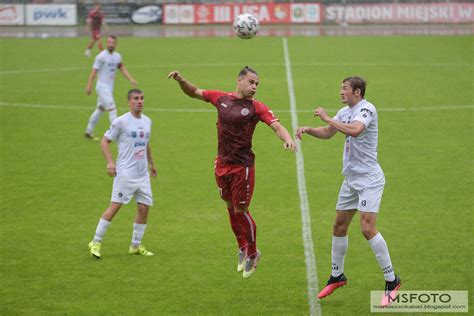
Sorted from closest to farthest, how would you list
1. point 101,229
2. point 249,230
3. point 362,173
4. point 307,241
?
point 362,173 < point 249,230 < point 101,229 < point 307,241

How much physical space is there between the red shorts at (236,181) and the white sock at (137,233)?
3.12m

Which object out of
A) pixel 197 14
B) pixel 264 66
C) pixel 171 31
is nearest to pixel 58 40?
pixel 171 31

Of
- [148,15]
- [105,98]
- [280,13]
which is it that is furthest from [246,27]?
[148,15]

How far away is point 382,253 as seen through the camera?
13.4 m

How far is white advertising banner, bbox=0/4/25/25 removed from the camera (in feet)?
203

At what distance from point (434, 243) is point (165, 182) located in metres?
7.54

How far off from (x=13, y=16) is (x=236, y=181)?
51706mm

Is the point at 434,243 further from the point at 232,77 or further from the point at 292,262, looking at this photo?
→ the point at 232,77

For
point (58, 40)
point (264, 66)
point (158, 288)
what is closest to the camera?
→ point (158, 288)

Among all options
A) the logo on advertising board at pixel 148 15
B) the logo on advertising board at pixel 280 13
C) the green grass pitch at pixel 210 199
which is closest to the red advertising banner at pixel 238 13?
the logo on advertising board at pixel 280 13

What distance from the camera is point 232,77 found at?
37719mm

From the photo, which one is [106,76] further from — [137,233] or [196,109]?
[137,233]

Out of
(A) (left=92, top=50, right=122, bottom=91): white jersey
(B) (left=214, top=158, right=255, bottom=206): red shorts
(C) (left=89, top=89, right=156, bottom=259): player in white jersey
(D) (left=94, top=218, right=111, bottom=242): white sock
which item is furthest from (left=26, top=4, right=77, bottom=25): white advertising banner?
(B) (left=214, top=158, right=255, bottom=206): red shorts

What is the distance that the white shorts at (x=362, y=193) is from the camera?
1324 centimetres
